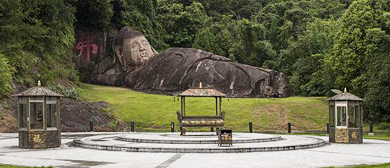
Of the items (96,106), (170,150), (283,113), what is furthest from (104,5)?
(170,150)

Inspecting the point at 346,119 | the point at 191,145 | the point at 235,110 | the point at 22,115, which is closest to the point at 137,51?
the point at 235,110

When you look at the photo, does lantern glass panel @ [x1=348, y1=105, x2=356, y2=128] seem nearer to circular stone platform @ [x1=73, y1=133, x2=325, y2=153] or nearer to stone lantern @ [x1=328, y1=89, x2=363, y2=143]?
stone lantern @ [x1=328, y1=89, x2=363, y2=143]

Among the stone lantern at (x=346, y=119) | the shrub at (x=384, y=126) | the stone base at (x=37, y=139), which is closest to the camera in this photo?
the stone base at (x=37, y=139)

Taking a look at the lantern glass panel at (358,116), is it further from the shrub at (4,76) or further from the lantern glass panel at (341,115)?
the shrub at (4,76)

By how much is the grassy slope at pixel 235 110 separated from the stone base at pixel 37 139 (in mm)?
13872

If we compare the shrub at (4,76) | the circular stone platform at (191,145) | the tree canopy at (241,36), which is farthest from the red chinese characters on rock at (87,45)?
the circular stone platform at (191,145)

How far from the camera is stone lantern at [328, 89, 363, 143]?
2114 cm

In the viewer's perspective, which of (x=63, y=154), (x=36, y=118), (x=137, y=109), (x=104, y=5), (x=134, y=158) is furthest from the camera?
(x=104, y=5)

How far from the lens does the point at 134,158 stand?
14875mm

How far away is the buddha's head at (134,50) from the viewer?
44781 millimetres

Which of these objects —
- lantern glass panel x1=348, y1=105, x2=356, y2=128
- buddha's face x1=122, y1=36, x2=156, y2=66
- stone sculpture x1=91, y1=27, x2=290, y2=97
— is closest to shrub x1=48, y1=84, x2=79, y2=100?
stone sculpture x1=91, y1=27, x2=290, y2=97

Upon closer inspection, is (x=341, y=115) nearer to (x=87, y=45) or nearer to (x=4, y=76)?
(x=4, y=76)

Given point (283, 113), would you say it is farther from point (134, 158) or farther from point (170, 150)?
point (134, 158)

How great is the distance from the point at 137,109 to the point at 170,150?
18831mm
